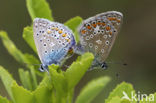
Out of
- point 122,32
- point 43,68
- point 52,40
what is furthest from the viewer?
point 122,32

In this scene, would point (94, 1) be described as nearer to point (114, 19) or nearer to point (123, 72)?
point (123, 72)

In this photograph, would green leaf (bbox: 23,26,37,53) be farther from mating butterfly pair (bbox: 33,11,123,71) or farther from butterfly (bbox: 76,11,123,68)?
butterfly (bbox: 76,11,123,68)

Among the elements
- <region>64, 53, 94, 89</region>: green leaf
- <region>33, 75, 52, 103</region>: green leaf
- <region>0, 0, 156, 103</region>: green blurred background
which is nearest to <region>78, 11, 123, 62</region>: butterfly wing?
<region>64, 53, 94, 89</region>: green leaf

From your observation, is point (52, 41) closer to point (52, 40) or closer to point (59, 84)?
point (52, 40)

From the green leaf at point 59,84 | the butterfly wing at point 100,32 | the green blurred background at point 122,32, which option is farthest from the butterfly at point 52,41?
the green blurred background at point 122,32

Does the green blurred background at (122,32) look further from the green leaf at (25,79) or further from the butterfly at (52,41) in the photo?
the green leaf at (25,79)

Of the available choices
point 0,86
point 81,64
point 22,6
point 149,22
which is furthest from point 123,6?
point 81,64

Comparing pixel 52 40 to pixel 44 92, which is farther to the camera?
pixel 52 40

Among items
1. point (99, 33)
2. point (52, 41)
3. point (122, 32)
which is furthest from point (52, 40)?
point (122, 32)
